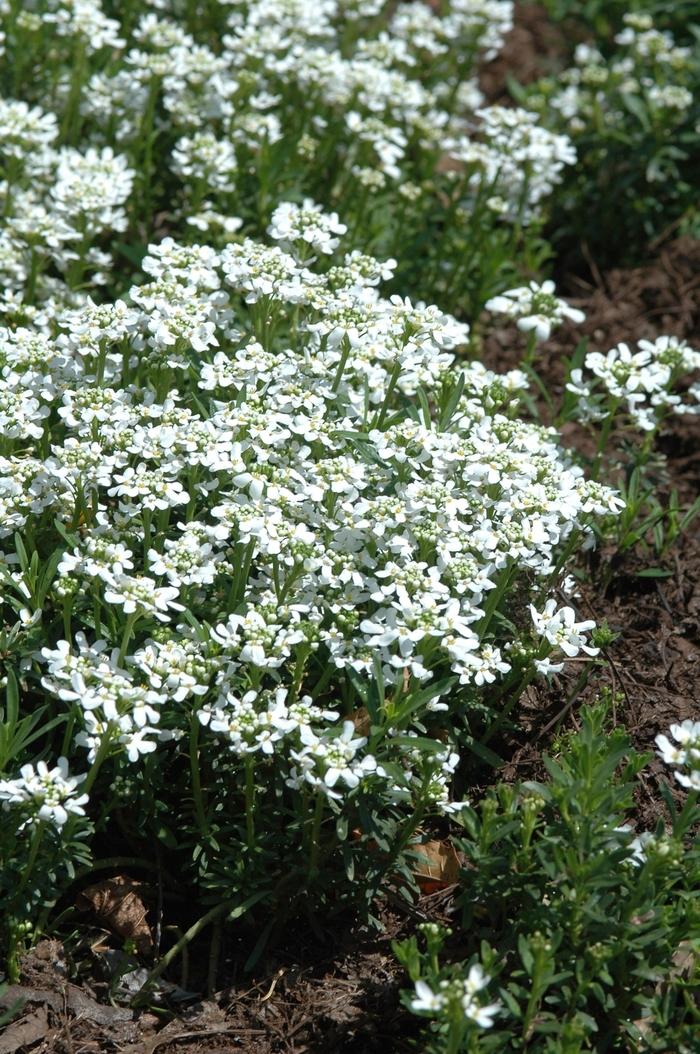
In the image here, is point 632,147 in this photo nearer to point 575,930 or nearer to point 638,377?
point 638,377

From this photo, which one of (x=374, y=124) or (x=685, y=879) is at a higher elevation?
(x=374, y=124)

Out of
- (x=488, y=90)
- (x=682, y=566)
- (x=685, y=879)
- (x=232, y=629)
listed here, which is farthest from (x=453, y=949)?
(x=488, y=90)

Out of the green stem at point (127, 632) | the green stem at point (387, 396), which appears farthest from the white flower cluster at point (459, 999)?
the green stem at point (387, 396)

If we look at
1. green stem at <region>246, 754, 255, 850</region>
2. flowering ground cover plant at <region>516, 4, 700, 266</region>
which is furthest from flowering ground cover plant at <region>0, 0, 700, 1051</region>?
flowering ground cover plant at <region>516, 4, 700, 266</region>

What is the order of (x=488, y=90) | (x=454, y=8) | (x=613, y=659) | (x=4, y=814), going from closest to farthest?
(x=4, y=814)
(x=613, y=659)
(x=454, y=8)
(x=488, y=90)

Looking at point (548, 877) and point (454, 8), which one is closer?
point (548, 877)

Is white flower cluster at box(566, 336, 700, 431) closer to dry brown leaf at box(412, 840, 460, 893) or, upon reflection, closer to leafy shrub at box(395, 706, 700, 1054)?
leafy shrub at box(395, 706, 700, 1054)

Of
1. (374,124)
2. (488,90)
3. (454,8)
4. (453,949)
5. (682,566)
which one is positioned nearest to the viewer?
(453,949)

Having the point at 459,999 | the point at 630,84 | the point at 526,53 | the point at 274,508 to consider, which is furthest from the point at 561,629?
the point at 526,53

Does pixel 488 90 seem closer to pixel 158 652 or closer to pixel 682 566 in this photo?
pixel 682 566
